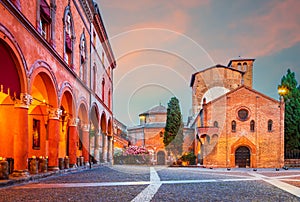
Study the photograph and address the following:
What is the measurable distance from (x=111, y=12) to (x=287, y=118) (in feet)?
68.3

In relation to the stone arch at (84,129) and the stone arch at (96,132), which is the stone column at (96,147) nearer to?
the stone arch at (96,132)

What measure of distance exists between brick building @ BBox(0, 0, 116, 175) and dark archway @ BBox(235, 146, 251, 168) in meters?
14.0

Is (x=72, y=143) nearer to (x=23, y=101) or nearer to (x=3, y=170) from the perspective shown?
(x=23, y=101)

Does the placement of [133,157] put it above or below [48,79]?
below

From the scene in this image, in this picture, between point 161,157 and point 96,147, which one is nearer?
point 96,147

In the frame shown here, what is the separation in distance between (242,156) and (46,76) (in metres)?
22.6

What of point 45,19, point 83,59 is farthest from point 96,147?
point 45,19

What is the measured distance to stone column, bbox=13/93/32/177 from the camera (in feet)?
31.7

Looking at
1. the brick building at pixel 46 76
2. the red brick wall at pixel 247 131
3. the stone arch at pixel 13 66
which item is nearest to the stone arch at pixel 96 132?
the brick building at pixel 46 76

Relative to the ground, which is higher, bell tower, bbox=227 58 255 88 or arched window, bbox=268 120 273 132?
bell tower, bbox=227 58 255 88

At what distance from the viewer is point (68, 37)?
52.0 ft

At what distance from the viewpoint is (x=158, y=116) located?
4906cm

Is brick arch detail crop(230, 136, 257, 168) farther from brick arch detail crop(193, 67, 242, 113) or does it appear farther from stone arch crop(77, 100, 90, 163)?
stone arch crop(77, 100, 90, 163)

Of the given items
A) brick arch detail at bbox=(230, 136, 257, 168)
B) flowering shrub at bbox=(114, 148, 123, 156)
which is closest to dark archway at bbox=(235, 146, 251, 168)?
brick arch detail at bbox=(230, 136, 257, 168)
